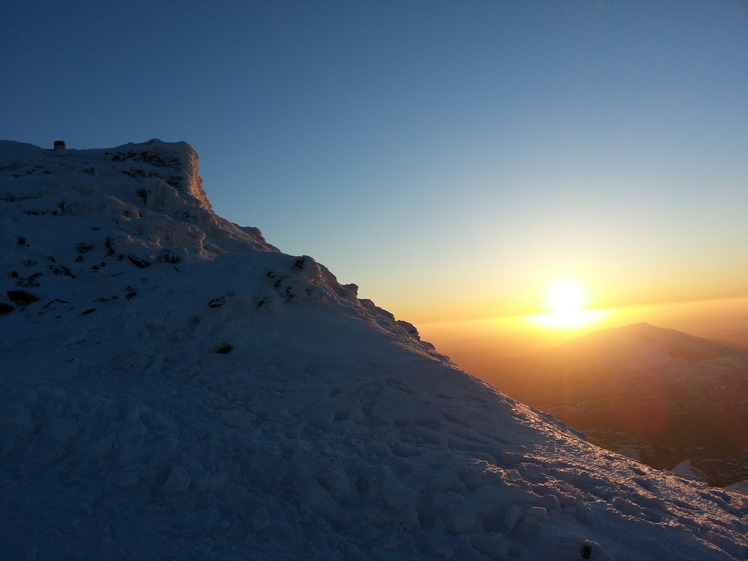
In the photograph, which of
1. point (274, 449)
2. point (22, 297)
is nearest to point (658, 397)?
point (274, 449)

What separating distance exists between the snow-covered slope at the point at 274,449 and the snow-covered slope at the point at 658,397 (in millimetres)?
79983

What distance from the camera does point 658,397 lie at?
126 meters

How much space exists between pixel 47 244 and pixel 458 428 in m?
21.2

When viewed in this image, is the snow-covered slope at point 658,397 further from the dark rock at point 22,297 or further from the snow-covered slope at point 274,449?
the dark rock at point 22,297

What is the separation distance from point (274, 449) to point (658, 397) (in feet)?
496

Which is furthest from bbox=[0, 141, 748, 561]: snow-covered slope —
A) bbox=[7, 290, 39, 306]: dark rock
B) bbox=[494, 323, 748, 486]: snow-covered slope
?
bbox=[494, 323, 748, 486]: snow-covered slope

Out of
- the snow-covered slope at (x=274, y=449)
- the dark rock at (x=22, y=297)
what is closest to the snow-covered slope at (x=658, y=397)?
the snow-covered slope at (x=274, y=449)

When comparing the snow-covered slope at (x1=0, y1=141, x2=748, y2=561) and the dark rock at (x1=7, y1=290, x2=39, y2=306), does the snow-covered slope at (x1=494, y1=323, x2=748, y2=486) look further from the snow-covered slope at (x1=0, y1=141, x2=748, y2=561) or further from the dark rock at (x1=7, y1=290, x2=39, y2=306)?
the dark rock at (x1=7, y1=290, x2=39, y2=306)

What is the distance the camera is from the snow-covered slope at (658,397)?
87688 mm

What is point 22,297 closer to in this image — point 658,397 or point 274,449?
point 274,449

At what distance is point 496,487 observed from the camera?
288 inches

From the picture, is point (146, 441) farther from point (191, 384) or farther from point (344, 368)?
point (344, 368)

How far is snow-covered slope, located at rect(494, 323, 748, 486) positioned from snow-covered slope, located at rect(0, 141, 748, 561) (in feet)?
262

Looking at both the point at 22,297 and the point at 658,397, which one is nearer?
the point at 22,297
